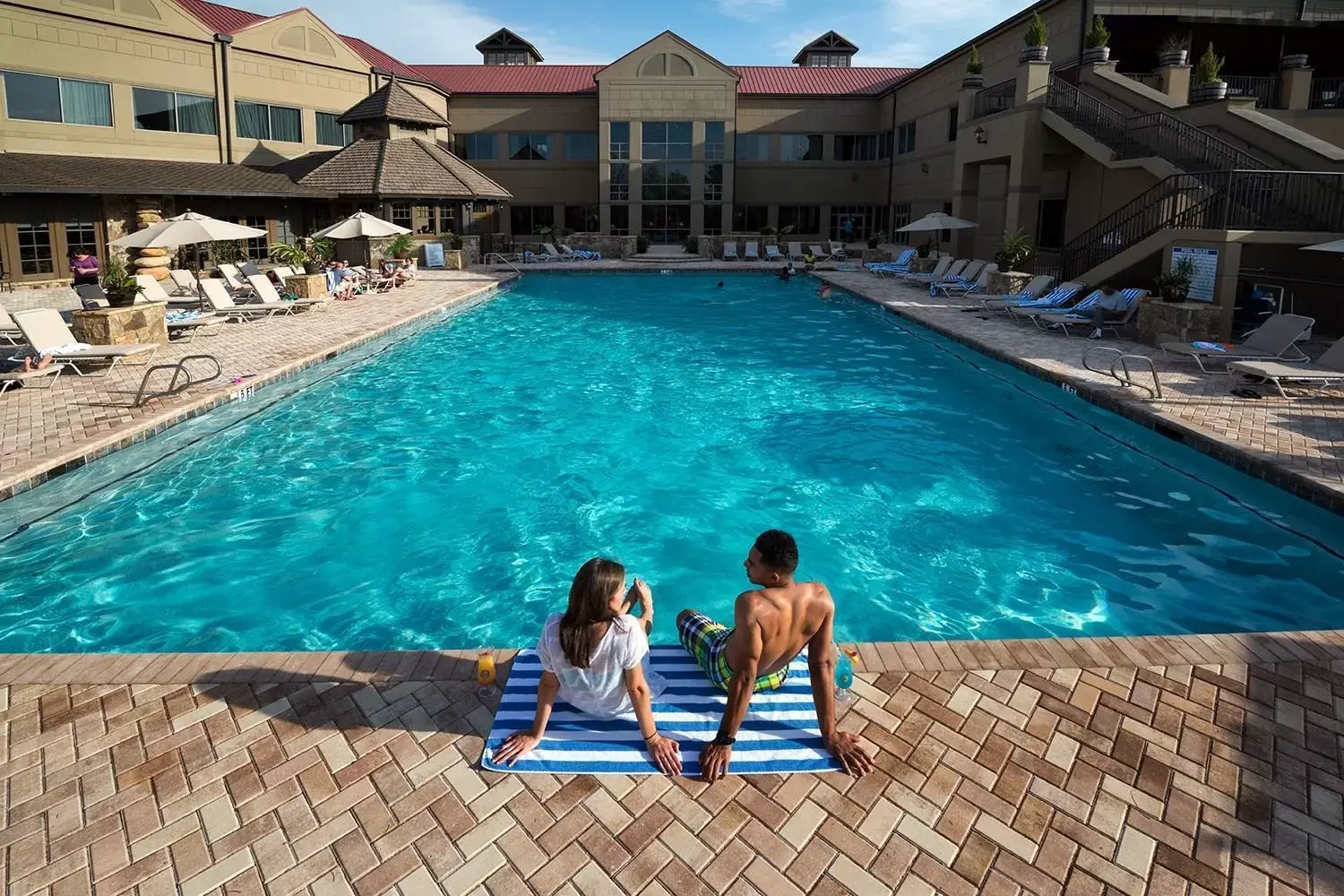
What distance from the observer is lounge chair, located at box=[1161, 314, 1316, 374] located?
481 inches

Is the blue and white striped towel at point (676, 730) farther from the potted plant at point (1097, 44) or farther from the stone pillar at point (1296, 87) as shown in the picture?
the stone pillar at point (1296, 87)

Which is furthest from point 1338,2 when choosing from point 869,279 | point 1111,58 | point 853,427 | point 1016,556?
point 1016,556

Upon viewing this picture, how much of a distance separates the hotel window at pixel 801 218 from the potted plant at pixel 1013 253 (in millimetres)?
22064

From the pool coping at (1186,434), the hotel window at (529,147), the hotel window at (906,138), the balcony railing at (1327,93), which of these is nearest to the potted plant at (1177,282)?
the pool coping at (1186,434)

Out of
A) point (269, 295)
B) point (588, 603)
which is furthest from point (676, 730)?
point (269, 295)

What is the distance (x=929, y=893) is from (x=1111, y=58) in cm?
2905

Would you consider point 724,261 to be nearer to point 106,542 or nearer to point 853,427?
point 853,427

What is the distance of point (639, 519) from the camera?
8.86 meters

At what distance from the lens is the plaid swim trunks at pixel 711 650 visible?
14.6 feet

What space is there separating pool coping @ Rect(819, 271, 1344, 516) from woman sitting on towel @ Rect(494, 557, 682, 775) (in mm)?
6695

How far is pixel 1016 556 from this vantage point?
311 inches

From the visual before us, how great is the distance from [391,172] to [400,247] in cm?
343

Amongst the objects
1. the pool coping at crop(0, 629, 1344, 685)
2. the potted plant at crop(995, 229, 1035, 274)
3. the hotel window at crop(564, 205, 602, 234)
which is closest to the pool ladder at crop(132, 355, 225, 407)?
the pool coping at crop(0, 629, 1344, 685)

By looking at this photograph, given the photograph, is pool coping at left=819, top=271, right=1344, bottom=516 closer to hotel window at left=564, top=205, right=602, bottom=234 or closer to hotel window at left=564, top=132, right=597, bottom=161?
hotel window at left=564, top=205, right=602, bottom=234
